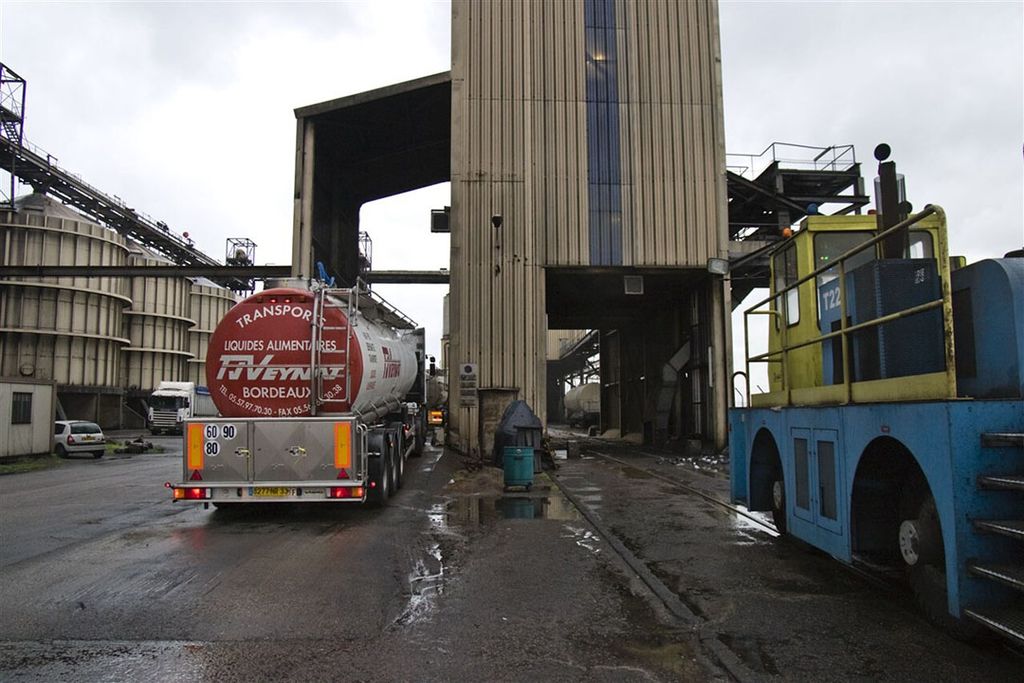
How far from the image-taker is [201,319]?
5162cm

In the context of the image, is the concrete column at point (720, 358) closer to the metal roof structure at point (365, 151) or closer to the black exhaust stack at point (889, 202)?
the metal roof structure at point (365, 151)

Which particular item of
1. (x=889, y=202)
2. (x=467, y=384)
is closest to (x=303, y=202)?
(x=467, y=384)

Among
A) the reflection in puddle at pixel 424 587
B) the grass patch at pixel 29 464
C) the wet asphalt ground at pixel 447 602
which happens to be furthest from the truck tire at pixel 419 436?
the reflection in puddle at pixel 424 587

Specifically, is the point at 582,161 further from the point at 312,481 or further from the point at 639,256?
the point at 312,481

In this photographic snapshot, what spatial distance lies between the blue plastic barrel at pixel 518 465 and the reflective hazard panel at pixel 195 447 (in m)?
5.54

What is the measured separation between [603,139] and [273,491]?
49.4 ft

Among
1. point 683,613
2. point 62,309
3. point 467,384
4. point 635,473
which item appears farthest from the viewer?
point 62,309

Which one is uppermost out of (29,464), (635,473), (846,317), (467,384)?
(846,317)

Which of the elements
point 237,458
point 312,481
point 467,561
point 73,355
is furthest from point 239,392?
point 73,355

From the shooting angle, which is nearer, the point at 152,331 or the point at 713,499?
the point at 713,499

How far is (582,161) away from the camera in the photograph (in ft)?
66.5

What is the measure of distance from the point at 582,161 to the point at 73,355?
113 ft

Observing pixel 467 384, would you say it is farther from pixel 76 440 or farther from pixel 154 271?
pixel 154 271

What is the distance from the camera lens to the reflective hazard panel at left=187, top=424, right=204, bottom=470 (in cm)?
976
